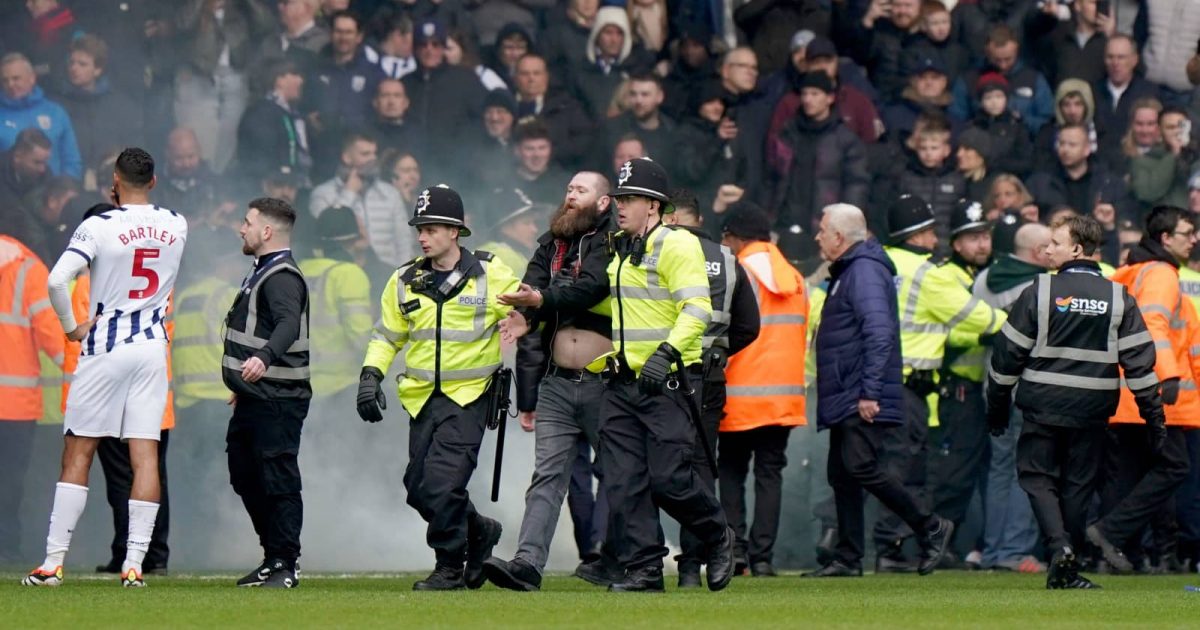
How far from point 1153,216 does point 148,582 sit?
6.15 meters

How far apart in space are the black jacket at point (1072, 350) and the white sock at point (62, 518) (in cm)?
454

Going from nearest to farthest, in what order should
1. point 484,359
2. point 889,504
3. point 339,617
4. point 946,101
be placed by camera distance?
point 339,617 → point 484,359 → point 889,504 → point 946,101

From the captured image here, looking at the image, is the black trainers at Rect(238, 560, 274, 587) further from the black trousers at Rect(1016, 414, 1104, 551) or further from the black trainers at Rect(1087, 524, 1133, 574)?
the black trainers at Rect(1087, 524, 1133, 574)

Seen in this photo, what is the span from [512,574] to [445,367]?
0.99m

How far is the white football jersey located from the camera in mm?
9531

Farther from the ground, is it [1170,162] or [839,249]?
[1170,162]

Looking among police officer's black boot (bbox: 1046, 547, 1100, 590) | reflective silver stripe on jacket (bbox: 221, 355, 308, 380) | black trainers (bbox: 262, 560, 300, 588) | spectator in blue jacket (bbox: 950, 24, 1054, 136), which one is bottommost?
black trainers (bbox: 262, 560, 300, 588)

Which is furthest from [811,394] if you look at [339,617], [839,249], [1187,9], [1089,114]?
[339,617]

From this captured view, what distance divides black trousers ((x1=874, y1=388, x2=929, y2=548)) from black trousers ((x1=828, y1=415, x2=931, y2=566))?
58 cm

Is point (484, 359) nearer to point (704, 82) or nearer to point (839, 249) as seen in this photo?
point (839, 249)

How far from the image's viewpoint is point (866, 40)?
584 inches

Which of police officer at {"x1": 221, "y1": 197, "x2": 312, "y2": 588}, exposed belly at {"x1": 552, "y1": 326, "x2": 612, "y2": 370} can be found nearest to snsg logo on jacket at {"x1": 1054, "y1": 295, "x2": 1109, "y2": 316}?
exposed belly at {"x1": 552, "y1": 326, "x2": 612, "y2": 370}

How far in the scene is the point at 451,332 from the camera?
959 cm

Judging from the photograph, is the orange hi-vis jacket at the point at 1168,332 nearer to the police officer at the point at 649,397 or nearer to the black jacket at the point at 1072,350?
the black jacket at the point at 1072,350
